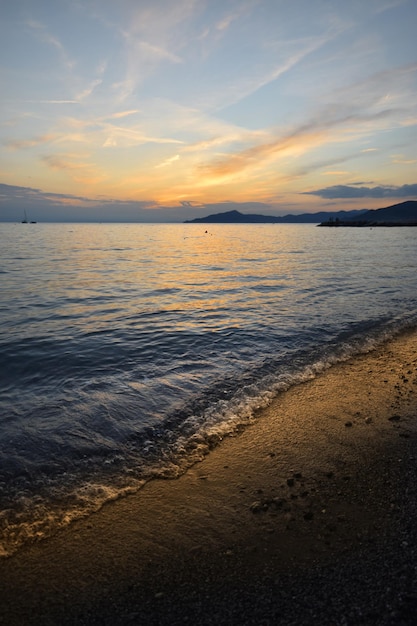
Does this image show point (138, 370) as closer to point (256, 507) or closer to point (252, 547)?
point (256, 507)

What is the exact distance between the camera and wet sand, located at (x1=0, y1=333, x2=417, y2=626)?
12.1 ft

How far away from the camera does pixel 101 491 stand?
5.95 metres

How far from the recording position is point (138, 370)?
11.8 m

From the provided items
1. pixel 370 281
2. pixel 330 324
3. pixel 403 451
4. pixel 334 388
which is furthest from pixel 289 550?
pixel 370 281

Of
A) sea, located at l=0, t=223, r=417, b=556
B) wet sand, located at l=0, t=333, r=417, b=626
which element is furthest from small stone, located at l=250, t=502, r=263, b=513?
sea, located at l=0, t=223, r=417, b=556

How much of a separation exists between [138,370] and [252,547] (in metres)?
7.85

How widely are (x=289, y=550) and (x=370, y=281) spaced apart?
28870mm

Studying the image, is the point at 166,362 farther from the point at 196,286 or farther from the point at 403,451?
the point at 196,286

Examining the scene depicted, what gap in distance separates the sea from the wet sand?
2.13 ft

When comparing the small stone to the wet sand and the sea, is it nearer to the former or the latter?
the wet sand

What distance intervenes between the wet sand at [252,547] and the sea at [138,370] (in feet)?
2.13

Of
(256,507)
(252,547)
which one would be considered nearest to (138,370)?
(256,507)

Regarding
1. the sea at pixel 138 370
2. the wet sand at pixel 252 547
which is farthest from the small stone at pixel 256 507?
the sea at pixel 138 370

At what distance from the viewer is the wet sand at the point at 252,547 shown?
3.69 m
